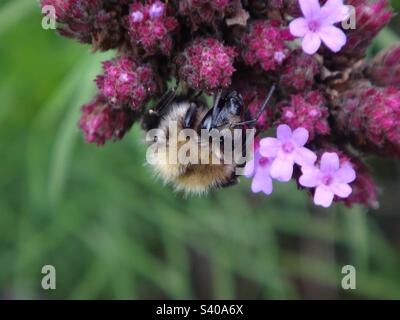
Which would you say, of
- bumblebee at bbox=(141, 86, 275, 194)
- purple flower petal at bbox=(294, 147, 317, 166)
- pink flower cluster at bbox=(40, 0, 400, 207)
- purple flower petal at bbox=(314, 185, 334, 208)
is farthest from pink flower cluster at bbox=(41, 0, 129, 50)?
purple flower petal at bbox=(314, 185, 334, 208)

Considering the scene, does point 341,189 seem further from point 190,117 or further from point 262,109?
point 190,117

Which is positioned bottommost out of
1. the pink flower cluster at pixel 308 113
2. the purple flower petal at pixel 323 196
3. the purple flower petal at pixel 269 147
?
the purple flower petal at pixel 323 196

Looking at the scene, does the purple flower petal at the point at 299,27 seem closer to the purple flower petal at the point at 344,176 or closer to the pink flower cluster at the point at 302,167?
the pink flower cluster at the point at 302,167

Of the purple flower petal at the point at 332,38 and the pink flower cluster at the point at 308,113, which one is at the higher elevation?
the purple flower petal at the point at 332,38

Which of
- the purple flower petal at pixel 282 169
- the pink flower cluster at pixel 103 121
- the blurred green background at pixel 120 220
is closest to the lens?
the purple flower petal at pixel 282 169

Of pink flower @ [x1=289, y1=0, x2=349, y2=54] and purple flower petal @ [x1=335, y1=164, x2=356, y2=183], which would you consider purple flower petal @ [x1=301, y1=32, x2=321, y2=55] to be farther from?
purple flower petal @ [x1=335, y1=164, x2=356, y2=183]

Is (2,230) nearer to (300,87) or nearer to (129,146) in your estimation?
(129,146)

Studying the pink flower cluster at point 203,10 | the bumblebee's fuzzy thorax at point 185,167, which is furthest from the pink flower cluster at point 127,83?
the pink flower cluster at point 203,10
